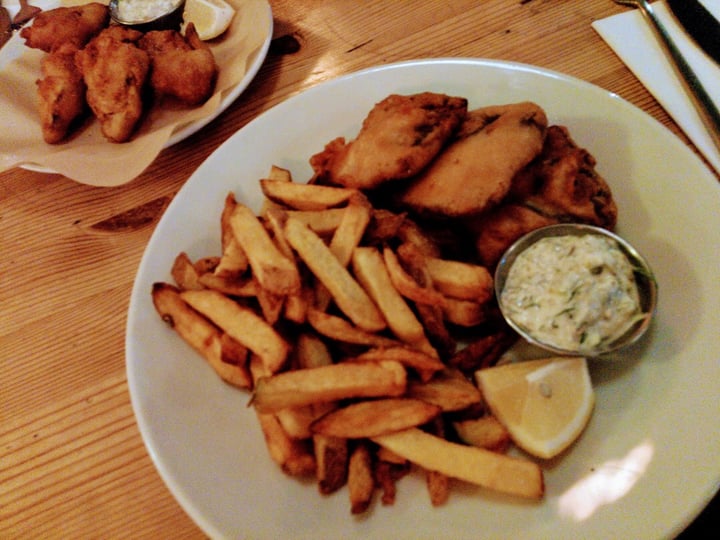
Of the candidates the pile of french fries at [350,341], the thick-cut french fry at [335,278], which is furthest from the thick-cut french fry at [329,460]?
the thick-cut french fry at [335,278]

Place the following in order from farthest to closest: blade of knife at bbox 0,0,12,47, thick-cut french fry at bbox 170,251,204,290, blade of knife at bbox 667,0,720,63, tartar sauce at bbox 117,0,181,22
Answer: blade of knife at bbox 0,0,12,47
tartar sauce at bbox 117,0,181,22
blade of knife at bbox 667,0,720,63
thick-cut french fry at bbox 170,251,204,290

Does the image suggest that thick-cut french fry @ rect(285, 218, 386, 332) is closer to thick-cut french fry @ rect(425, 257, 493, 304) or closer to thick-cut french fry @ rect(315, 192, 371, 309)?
thick-cut french fry @ rect(315, 192, 371, 309)

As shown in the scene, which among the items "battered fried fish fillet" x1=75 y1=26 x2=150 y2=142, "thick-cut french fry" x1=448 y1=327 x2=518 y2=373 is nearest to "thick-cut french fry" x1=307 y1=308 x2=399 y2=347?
"thick-cut french fry" x1=448 y1=327 x2=518 y2=373

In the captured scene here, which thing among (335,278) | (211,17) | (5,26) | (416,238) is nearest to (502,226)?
(416,238)

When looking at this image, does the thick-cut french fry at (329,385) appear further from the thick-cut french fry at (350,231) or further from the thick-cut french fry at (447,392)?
the thick-cut french fry at (350,231)

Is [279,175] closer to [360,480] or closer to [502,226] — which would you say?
[502,226]
